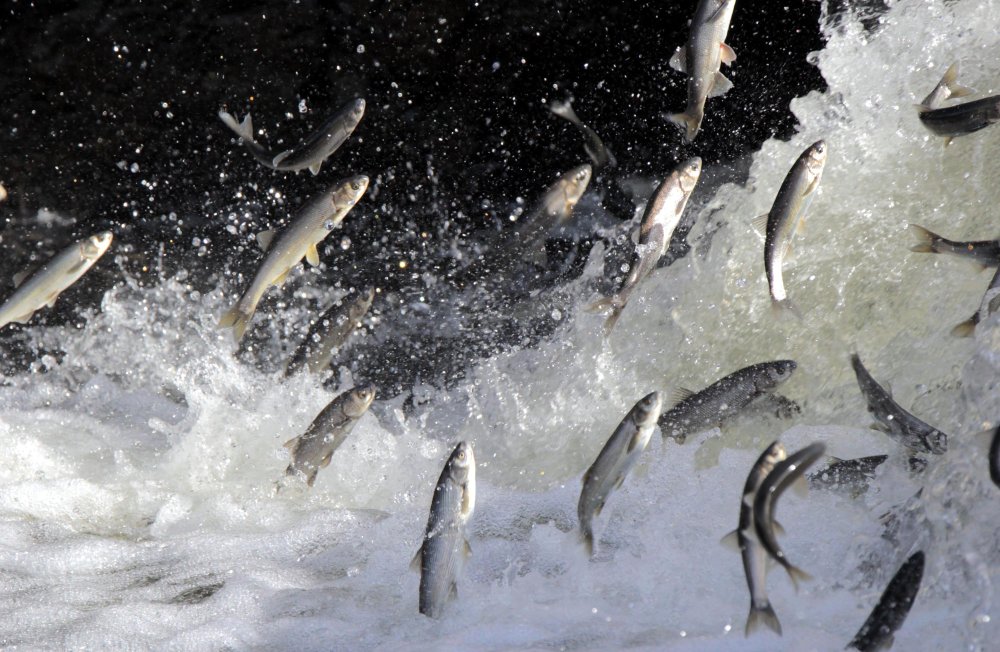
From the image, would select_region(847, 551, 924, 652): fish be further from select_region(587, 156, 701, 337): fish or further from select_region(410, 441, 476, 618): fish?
select_region(587, 156, 701, 337): fish

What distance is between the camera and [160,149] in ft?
19.2

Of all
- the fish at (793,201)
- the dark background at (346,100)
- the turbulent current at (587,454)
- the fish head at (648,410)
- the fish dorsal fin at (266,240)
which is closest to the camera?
the fish head at (648,410)

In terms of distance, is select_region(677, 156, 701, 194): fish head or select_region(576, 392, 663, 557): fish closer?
select_region(576, 392, 663, 557): fish

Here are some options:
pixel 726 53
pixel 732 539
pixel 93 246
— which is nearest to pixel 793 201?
pixel 726 53

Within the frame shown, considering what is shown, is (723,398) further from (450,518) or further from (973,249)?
(450,518)

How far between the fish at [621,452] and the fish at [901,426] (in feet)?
3.28

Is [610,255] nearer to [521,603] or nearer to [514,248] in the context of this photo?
[514,248]

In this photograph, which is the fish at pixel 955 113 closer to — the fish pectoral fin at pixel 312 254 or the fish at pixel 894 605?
the fish at pixel 894 605

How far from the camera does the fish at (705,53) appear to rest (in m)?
3.39

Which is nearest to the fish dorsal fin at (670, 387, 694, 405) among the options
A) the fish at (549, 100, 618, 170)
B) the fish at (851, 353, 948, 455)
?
the fish at (851, 353, 948, 455)

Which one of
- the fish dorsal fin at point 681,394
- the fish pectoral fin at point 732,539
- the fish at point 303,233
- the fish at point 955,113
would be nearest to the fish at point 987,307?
the fish at point 955,113

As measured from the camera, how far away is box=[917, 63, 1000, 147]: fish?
3562mm

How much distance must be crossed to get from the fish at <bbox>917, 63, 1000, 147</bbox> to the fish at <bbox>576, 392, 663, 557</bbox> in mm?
1797

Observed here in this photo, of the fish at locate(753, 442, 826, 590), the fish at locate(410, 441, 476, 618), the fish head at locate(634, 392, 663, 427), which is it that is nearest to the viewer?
the fish at locate(753, 442, 826, 590)
